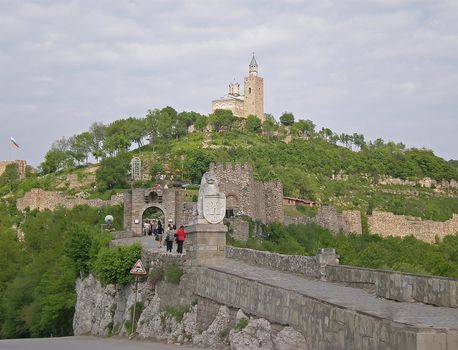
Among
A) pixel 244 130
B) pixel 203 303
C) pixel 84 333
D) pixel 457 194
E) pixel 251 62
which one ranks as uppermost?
pixel 251 62

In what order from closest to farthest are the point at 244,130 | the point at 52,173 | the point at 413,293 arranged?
the point at 413,293 < the point at 52,173 < the point at 244,130

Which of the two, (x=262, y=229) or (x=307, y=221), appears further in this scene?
(x=307, y=221)

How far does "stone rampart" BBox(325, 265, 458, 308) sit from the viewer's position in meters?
12.1

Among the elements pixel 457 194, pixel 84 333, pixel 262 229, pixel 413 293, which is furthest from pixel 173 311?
pixel 457 194

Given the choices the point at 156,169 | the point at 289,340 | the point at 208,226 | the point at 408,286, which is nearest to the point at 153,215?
the point at 156,169

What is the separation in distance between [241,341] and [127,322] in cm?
934

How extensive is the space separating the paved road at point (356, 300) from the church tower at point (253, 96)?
3830 inches

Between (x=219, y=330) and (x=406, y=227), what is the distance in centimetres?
6224

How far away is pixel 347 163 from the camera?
98.6 m

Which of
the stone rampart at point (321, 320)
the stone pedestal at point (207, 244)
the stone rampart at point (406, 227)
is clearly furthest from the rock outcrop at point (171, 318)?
the stone rampart at point (406, 227)

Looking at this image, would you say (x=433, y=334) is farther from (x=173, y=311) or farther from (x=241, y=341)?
(x=173, y=311)

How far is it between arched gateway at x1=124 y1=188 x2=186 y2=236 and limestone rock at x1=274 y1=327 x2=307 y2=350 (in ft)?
115

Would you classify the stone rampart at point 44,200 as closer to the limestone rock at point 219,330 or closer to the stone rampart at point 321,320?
the limestone rock at point 219,330

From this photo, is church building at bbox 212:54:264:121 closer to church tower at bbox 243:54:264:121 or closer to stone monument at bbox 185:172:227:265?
church tower at bbox 243:54:264:121
